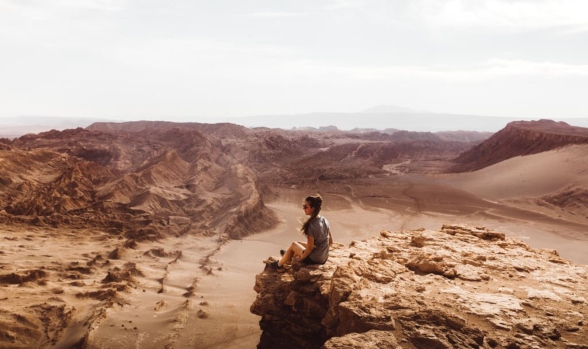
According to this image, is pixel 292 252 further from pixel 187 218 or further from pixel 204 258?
pixel 187 218

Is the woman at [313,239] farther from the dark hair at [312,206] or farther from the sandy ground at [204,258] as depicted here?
the sandy ground at [204,258]

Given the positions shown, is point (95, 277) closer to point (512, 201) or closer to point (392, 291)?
point (392, 291)

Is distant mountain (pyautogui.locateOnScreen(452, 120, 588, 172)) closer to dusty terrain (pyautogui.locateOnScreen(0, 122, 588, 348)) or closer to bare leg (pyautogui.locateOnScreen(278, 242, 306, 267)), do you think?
dusty terrain (pyautogui.locateOnScreen(0, 122, 588, 348))

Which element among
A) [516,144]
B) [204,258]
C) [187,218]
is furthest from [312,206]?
[516,144]

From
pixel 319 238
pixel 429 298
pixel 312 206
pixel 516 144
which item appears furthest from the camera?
pixel 516 144

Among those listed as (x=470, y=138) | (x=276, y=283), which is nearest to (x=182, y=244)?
(x=276, y=283)

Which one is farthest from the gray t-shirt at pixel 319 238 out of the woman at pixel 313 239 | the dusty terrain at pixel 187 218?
the dusty terrain at pixel 187 218

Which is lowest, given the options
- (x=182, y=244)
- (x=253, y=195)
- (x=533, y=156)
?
(x=182, y=244)

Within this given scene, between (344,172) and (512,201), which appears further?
(344,172)
